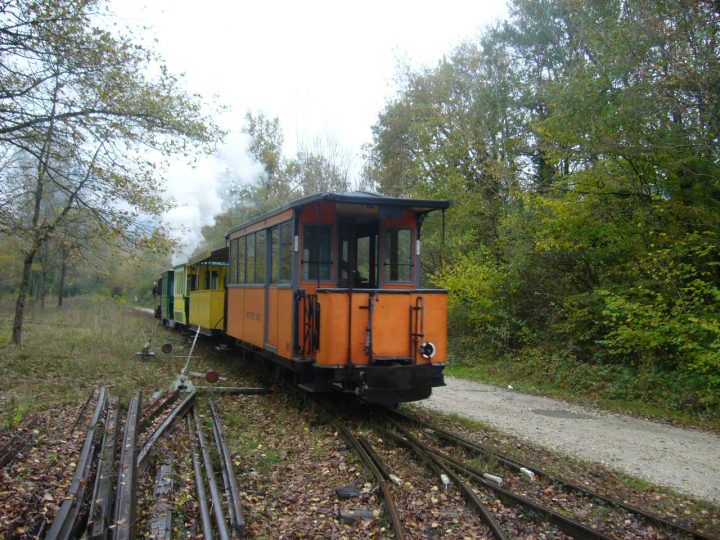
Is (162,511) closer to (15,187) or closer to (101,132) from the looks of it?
(101,132)

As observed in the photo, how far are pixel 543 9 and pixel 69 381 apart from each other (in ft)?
59.7

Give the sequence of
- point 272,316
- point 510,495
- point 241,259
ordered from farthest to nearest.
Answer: point 241,259 < point 272,316 < point 510,495

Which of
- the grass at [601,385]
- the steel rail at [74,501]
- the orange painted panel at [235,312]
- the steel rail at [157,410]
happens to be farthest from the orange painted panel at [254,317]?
the grass at [601,385]

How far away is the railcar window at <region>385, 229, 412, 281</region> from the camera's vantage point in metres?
8.48

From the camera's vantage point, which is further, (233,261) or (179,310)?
(179,310)

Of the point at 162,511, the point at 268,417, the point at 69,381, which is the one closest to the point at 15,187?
the point at 69,381

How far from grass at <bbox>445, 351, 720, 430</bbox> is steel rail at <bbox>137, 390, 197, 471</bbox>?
21.4 ft

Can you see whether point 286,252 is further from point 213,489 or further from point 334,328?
point 213,489

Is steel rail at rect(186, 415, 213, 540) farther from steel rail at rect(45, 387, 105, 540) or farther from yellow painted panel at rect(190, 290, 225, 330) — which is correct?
yellow painted panel at rect(190, 290, 225, 330)

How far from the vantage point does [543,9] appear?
19141 mm

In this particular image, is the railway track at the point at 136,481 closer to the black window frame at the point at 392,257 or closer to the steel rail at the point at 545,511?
the steel rail at the point at 545,511

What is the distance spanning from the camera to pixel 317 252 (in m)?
8.14

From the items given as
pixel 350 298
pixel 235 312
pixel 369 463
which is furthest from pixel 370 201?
pixel 235 312

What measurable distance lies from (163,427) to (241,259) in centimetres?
481
